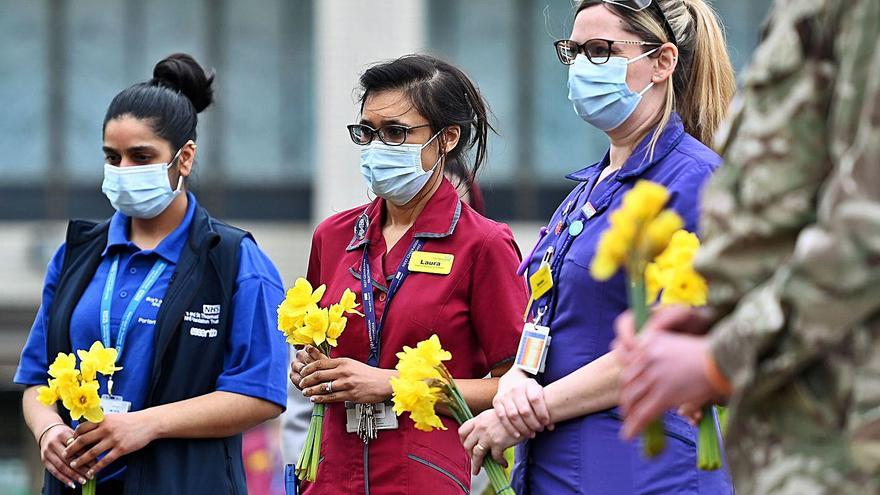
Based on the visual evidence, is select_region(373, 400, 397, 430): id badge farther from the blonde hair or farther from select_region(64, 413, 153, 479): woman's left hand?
the blonde hair

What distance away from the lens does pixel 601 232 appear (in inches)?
152

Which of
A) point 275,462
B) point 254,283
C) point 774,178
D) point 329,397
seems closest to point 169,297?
point 254,283

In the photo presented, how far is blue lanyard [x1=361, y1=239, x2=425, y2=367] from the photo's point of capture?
175 inches

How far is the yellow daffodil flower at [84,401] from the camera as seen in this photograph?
4426 millimetres

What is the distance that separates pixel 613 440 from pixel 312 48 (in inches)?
520

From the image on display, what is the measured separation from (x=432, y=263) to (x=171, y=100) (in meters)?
1.27

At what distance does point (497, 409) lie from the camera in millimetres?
3887

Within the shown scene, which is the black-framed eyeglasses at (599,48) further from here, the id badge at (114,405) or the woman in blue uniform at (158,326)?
the id badge at (114,405)

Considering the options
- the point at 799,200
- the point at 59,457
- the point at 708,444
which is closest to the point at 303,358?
the point at 59,457

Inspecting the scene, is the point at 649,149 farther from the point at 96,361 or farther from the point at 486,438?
the point at 96,361

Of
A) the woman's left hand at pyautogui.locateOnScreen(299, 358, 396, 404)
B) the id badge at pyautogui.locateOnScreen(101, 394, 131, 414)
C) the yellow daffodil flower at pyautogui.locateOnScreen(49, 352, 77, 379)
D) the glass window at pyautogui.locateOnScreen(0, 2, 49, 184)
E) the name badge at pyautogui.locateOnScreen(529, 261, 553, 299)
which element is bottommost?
the glass window at pyautogui.locateOnScreen(0, 2, 49, 184)

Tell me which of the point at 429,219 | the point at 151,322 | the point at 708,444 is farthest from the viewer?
the point at 151,322

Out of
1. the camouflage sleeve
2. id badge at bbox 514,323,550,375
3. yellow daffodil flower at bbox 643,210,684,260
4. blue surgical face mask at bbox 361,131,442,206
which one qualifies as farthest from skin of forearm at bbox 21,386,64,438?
the camouflage sleeve

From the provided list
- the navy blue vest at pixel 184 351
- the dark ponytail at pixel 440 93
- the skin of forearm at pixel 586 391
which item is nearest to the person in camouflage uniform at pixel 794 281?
the skin of forearm at pixel 586 391
